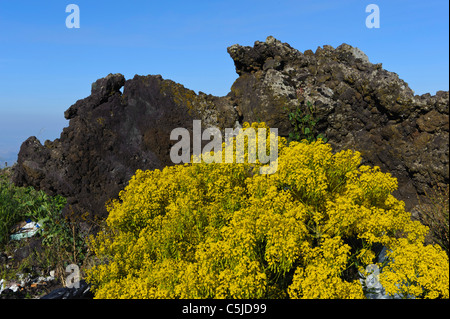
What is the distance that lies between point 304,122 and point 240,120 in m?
2.53

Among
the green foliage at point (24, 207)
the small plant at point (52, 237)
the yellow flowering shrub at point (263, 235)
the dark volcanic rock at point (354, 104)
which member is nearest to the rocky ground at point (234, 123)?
the dark volcanic rock at point (354, 104)

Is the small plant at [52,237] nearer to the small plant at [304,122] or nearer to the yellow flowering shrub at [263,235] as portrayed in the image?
the yellow flowering shrub at [263,235]

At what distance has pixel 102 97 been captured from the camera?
1344cm

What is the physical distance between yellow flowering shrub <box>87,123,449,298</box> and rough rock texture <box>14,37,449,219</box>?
11.9 feet

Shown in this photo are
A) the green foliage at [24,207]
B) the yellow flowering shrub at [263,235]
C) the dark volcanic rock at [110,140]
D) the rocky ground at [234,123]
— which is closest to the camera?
the yellow flowering shrub at [263,235]

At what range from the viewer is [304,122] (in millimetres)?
13672

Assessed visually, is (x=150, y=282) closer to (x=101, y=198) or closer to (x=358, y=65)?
(x=101, y=198)

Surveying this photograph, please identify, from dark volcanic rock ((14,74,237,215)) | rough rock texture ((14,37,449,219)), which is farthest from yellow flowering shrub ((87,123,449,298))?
rough rock texture ((14,37,449,219))

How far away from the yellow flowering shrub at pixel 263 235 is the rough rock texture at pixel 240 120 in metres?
3.62

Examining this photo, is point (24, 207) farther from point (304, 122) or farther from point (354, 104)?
point (354, 104)

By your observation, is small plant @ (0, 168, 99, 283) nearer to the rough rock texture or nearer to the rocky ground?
the rocky ground

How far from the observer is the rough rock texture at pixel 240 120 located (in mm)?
12664

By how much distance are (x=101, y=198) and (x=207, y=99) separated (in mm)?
5575

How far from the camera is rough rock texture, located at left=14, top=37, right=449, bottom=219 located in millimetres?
12664
